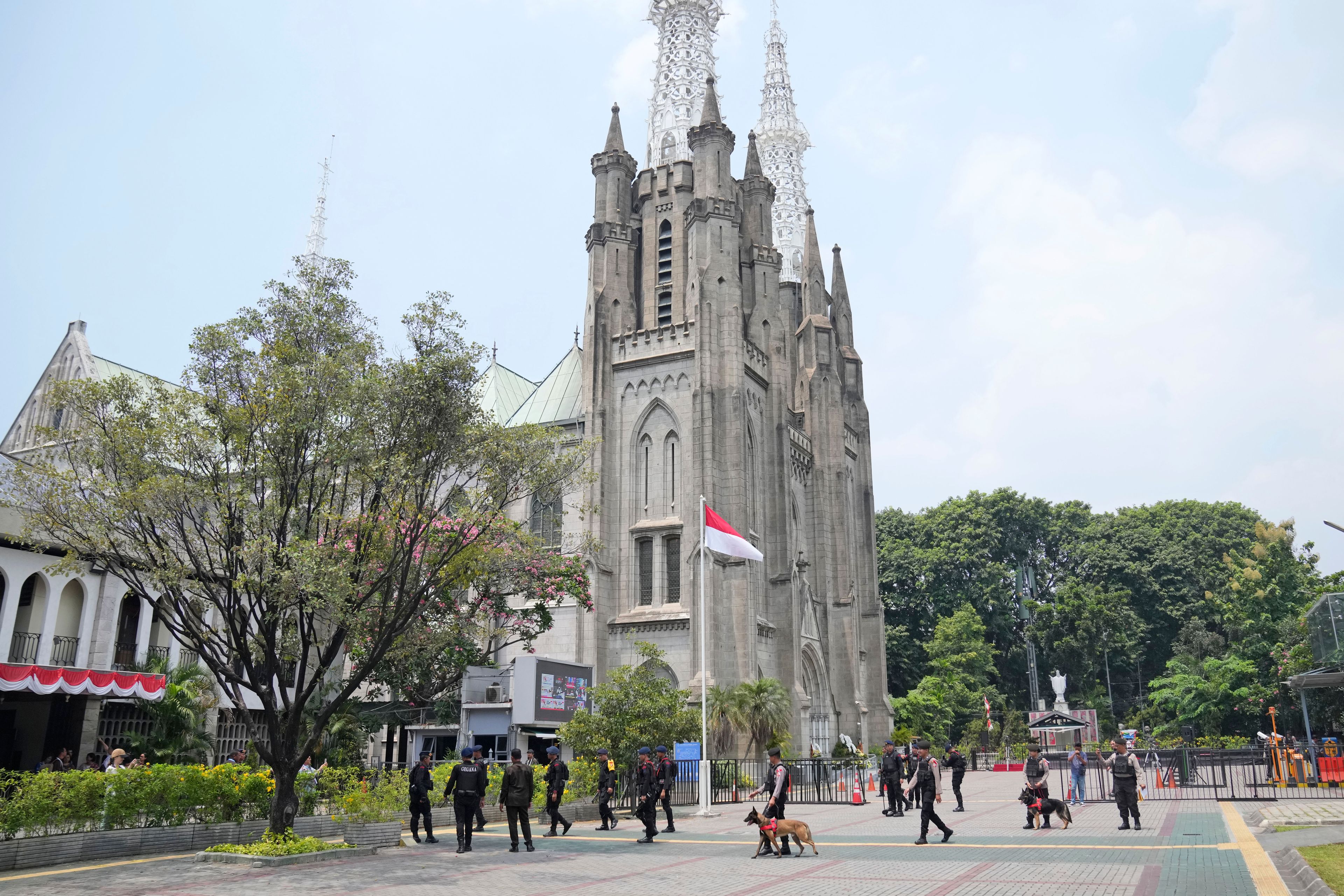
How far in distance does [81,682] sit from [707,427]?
922 inches

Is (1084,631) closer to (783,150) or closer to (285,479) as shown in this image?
(783,150)

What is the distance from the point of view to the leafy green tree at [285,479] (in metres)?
15.9

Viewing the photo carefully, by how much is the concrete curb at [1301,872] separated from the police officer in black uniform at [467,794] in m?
11.5

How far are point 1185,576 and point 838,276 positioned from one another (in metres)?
34.9

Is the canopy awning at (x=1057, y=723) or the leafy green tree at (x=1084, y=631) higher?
the leafy green tree at (x=1084, y=631)

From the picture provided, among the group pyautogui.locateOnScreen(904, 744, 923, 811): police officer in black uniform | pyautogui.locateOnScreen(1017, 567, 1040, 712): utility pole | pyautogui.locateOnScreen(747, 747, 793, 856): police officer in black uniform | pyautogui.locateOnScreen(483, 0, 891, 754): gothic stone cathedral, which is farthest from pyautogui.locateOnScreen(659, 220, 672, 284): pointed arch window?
pyautogui.locateOnScreen(1017, 567, 1040, 712): utility pole

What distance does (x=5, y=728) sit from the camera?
87.5ft

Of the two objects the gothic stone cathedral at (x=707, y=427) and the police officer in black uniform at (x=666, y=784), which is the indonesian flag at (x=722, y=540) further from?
the police officer in black uniform at (x=666, y=784)

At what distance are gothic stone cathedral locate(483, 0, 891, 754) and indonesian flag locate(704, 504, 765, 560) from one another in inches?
302

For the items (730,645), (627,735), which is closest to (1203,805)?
(627,735)

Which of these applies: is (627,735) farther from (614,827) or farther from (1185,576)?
(1185,576)

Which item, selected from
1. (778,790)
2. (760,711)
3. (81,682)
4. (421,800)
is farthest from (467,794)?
(760,711)

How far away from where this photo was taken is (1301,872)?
1131 centimetres

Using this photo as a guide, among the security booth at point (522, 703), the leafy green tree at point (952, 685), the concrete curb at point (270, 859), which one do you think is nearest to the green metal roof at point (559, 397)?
the security booth at point (522, 703)
